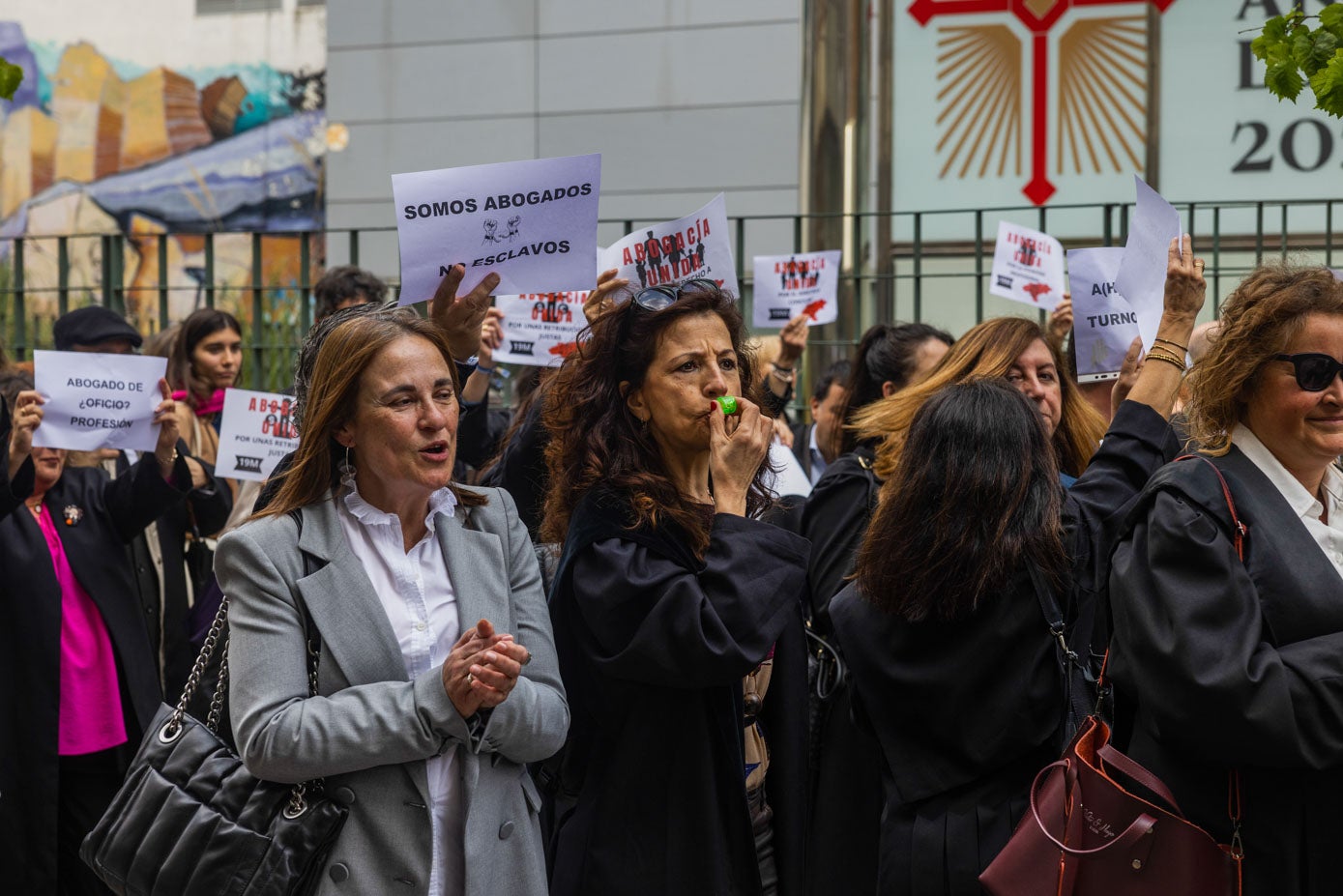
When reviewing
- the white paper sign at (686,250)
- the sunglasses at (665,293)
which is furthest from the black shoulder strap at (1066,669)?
the white paper sign at (686,250)

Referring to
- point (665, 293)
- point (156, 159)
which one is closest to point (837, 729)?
point (665, 293)

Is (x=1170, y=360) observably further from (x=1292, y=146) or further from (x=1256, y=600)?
(x=1292, y=146)

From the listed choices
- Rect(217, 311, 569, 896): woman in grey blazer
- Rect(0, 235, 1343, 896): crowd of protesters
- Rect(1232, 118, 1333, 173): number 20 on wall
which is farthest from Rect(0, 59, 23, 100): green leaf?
Rect(1232, 118, 1333, 173): number 20 on wall

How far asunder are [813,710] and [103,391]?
3084mm

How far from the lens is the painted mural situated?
19234 mm

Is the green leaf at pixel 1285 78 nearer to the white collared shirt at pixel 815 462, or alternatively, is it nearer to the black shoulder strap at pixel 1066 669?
the black shoulder strap at pixel 1066 669

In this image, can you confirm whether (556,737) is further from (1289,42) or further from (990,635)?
(1289,42)

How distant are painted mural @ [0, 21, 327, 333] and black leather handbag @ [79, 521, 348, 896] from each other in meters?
15.7

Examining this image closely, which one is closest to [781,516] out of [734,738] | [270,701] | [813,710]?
[813,710]

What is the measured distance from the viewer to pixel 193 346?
678 centimetres

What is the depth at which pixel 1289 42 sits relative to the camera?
3.50 meters

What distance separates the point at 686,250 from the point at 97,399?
227 centimetres

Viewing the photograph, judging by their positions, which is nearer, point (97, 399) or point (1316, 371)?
point (1316, 371)

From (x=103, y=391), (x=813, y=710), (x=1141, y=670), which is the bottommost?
(x=813, y=710)
